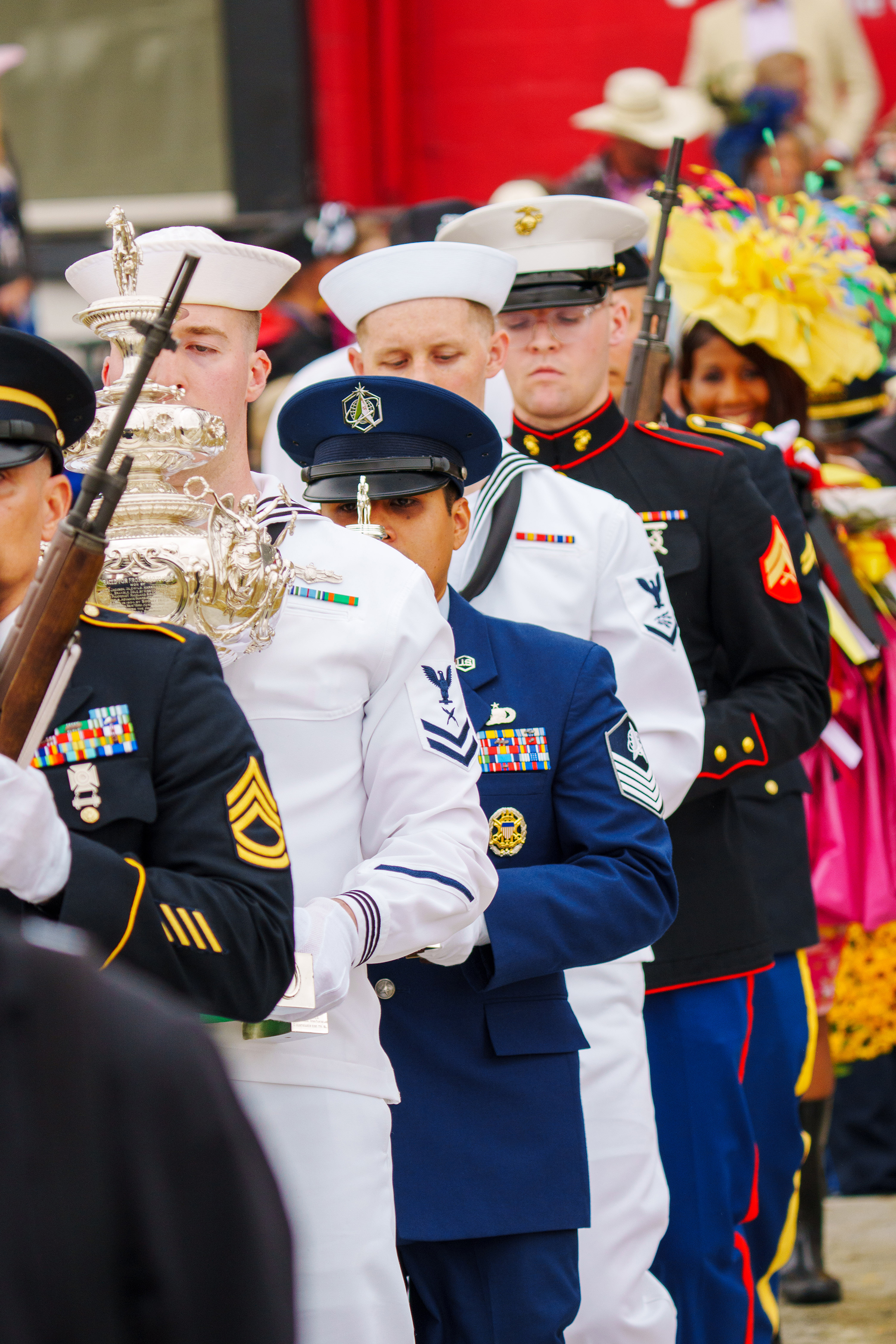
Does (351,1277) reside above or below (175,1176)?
below

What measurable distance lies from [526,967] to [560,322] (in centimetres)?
144

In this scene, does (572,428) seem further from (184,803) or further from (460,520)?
(184,803)

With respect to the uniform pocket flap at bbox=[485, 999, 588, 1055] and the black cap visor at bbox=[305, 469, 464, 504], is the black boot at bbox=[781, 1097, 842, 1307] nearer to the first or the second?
the uniform pocket flap at bbox=[485, 999, 588, 1055]

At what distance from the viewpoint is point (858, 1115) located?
18.0ft

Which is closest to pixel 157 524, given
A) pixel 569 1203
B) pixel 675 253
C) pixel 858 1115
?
pixel 569 1203

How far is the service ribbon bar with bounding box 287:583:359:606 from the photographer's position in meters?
2.41

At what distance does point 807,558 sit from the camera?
3.89m

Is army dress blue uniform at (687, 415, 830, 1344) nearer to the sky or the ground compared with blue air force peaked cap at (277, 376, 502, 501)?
nearer to the ground

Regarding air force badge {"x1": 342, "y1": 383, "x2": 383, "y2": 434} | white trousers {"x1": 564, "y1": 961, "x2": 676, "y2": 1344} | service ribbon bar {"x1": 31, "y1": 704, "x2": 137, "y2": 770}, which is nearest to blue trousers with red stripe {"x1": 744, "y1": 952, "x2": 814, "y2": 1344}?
white trousers {"x1": 564, "y1": 961, "x2": 676, "y2": 1344}

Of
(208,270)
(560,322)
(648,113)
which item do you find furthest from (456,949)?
(648,113)

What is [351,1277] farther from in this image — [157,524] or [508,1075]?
[157,524]

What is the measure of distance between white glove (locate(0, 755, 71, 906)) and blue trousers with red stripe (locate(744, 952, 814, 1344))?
7.16ft

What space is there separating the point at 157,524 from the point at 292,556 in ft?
0.93

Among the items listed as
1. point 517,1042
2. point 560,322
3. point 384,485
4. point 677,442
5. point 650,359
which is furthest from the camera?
point 650,359
